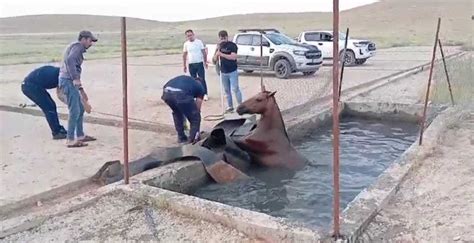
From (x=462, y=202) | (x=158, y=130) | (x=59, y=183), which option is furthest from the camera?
(x=158, y=130)

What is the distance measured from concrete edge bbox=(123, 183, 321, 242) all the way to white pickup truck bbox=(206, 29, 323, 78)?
13.5 metres

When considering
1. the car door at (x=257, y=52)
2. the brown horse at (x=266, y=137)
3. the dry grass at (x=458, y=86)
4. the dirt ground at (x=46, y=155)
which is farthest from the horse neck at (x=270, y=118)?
the car door at (x=257, y=52)

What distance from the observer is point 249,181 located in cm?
700

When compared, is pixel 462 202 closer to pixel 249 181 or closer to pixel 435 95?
pixel 249 181

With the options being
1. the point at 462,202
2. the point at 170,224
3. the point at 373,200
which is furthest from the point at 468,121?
the point at 170,224

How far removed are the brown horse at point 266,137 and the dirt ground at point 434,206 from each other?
6.13ft

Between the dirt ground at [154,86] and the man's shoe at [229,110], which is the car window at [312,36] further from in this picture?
the man's shoe at [229,110]

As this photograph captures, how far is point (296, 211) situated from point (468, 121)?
562 cm

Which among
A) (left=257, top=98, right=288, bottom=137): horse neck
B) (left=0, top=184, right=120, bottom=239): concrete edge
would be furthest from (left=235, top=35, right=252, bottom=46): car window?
(left=0, top=184, right=120, bottom=239): concrete edge

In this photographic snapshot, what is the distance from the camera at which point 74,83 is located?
8.02 metres

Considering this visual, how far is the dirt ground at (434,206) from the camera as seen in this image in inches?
188

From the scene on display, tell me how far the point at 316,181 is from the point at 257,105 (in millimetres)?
1368

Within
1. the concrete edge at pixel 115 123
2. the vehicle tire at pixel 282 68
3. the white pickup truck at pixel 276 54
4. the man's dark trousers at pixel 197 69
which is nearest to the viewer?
the concrete edge at pixel 115 123

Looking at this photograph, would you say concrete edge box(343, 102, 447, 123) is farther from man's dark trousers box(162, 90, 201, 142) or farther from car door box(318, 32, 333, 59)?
car door box(318, 32, 333, 59)
